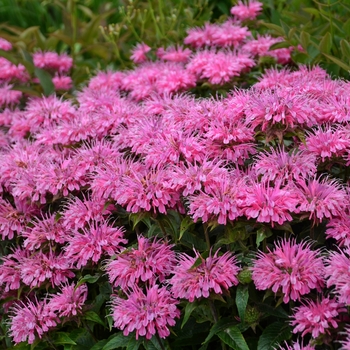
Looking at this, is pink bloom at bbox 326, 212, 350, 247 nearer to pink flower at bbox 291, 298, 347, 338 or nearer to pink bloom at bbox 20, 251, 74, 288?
pink flower at bbox 291, 298, 347, 338

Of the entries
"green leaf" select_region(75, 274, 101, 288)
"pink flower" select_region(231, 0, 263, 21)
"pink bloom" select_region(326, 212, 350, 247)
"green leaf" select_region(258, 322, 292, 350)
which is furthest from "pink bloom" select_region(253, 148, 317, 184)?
"pink flower" select_region(231, 0, 263, 21)

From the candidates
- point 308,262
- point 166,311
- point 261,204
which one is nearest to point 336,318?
point 308,262

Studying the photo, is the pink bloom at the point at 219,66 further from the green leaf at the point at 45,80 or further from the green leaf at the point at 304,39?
the green leaf at the point at 45,80

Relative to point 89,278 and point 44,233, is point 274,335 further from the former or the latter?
point 44,233

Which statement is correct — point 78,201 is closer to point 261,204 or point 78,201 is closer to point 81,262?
point 81,262

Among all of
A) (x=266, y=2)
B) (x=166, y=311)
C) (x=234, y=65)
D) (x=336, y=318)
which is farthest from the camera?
(x=266, y=2)

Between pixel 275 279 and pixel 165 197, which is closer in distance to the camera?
pixel 275 279

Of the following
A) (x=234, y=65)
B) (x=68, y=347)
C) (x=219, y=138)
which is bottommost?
(x=68, y=347)

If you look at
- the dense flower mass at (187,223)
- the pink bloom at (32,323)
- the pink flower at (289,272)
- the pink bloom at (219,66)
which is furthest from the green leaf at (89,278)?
the pink bloom at (219,66)
